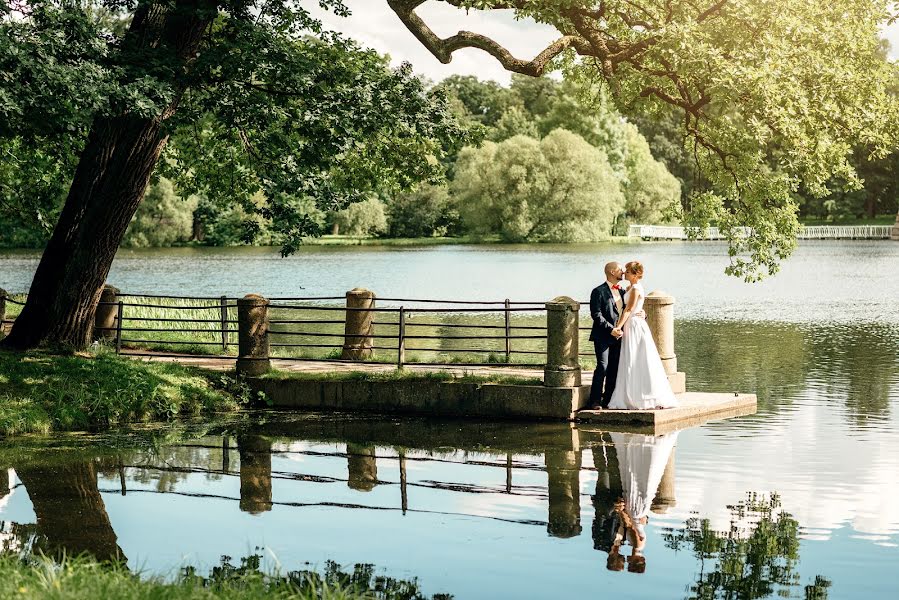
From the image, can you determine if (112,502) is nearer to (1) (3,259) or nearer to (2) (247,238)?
(2) (247,238)

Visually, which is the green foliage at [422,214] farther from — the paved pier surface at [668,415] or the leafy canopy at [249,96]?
the paved pier surface at [668,415]

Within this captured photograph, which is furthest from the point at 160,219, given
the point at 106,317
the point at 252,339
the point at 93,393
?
the point at 93,393

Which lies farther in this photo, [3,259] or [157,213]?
[157,213]

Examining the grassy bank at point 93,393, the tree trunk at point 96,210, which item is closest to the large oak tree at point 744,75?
the tree trunk at point 96,210

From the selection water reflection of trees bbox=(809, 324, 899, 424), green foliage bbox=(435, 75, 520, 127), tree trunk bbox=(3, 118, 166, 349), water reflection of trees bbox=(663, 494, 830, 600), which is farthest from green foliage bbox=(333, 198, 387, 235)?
water reflection of trees bbox=(663, 494, 830, 600)

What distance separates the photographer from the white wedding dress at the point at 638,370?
15320 mm

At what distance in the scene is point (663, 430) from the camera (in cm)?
1484

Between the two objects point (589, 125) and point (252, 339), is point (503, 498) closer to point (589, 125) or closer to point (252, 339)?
point (252, 339)

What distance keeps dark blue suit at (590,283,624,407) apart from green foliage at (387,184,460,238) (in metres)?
73.1

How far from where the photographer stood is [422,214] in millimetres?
90125

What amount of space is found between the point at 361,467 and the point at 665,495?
322 centimetres

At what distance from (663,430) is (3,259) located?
5822 cm

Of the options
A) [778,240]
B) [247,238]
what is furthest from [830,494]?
[247,238]

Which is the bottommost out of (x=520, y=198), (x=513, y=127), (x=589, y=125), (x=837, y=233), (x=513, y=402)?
(x=513, y=402)
